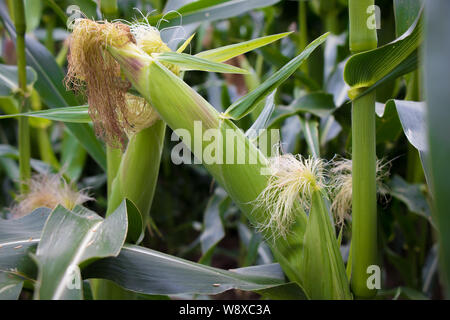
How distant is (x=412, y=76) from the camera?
0.81 metres

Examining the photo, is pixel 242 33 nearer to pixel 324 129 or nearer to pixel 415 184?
pixel 324 129

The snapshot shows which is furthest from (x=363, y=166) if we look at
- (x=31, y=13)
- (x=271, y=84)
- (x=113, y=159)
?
(x=31, y=13)

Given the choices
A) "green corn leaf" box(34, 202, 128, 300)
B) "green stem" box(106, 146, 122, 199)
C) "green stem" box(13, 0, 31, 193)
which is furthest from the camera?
"green stem" box(13, 0, 31, 193)

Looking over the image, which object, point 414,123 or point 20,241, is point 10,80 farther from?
point 414,123

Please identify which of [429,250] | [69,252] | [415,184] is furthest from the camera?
[429,250]

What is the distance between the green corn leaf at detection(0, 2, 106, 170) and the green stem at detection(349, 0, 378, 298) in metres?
0.58

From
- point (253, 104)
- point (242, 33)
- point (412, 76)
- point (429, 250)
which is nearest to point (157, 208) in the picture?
point (242, 33)

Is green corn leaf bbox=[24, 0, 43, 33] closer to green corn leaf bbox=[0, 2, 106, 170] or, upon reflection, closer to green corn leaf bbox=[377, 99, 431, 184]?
green corn leaf bbox=[0, 2, 106, 170]

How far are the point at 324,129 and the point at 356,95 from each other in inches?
20.9

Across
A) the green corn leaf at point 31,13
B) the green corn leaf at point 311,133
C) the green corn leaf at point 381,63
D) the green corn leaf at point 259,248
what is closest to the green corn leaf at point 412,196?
the green corn leaf at point 311,133

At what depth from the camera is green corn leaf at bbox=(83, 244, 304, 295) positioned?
50 cm

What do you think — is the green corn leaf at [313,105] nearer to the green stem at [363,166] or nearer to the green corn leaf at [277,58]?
the green corn leaf at [277,58]

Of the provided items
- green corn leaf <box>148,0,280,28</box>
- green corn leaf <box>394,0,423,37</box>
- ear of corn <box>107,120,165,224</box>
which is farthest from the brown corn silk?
green corn leaf <box>394,0,423,37</box>

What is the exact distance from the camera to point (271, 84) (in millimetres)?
475
